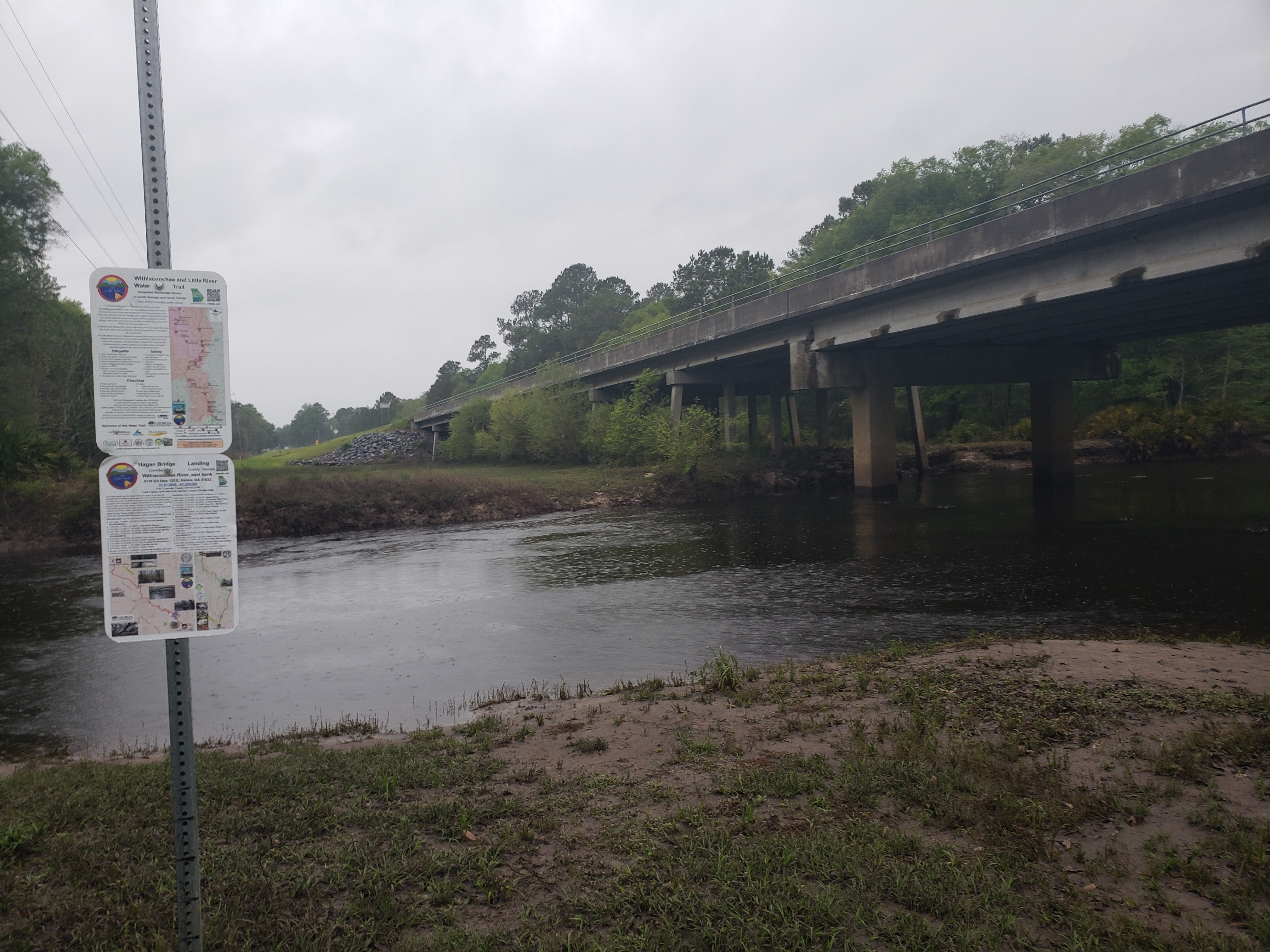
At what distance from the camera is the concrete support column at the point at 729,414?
4431 centimetres

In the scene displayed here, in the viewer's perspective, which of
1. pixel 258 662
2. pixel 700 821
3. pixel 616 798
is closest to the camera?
pixel 700 821

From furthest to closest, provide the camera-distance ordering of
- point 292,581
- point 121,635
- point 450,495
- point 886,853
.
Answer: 1. point 450,495
2. point 292,581
3. point 886,853
4. point 121,635

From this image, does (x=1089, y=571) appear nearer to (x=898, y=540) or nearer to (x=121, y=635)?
(x=898, y=540)

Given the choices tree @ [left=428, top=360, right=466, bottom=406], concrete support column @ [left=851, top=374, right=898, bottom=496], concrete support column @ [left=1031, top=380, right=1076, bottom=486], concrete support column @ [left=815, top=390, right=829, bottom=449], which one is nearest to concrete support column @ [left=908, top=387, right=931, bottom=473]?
concrete support column @ [left=815, top=390, right=829, bottom=449]

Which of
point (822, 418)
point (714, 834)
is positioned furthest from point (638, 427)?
point (714, 834)

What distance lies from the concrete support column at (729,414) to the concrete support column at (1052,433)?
48.8 ft

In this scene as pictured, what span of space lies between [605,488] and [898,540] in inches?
731

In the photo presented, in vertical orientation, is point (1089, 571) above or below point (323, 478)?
below

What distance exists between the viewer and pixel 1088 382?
57.0 meters

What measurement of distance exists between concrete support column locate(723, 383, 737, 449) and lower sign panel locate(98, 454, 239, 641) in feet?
133

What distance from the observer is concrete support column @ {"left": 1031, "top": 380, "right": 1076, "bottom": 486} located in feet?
118

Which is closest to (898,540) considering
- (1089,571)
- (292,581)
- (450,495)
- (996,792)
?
(1089,571)

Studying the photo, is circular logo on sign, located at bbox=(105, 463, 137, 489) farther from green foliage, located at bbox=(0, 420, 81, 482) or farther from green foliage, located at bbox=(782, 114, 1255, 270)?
green foliage, located at bbox=(782, 114, 1255, 270)

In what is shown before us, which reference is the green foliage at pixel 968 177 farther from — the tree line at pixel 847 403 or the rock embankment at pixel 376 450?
the rock embankment at pixel 376 450
